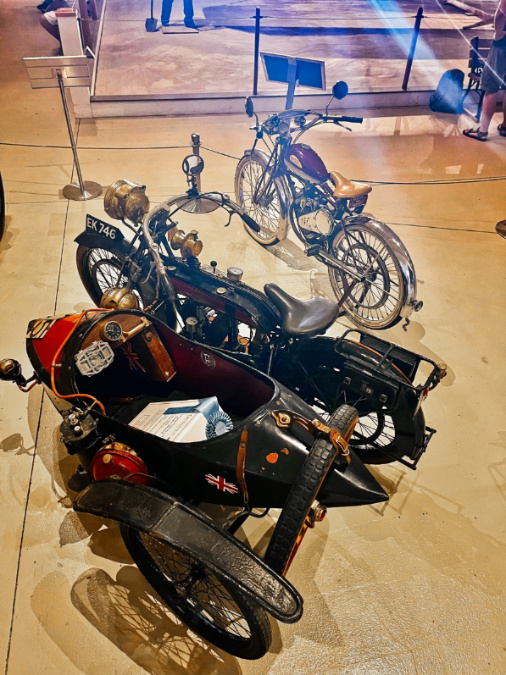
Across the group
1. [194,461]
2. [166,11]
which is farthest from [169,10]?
[194,461]

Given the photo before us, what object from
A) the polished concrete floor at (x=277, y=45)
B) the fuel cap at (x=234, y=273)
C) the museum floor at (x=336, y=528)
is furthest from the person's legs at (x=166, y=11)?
the fuel cap at (x=234, y=273)

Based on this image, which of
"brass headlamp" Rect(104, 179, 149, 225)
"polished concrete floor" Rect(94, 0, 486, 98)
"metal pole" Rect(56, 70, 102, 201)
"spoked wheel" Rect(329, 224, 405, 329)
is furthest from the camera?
"polished concrete floor" Rect(94, 0, 486, 98)

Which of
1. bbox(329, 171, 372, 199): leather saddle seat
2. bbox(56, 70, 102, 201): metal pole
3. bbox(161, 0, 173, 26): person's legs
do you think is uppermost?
bbox(161, 0, 173, 26): person's legs

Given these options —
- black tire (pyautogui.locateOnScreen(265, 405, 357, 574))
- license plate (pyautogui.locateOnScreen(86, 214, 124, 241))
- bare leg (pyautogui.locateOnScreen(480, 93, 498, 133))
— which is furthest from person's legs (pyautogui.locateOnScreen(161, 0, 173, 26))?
black tire (pyautogui.locateOnScreen(265, 405, 357, 574))

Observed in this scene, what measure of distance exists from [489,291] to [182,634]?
3.58 m

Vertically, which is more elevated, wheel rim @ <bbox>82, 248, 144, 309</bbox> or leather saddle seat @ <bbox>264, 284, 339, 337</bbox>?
leather saddle seat @ <bbox>264, 284, 339, 337</bbox>

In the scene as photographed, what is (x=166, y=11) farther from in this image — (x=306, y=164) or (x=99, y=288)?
(x=99, y=288)

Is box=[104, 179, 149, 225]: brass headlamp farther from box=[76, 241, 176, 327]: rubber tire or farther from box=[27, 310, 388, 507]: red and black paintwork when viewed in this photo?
box=[27, 310, 388, 507]: red and black paintwork

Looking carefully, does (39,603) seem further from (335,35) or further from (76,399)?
(335,35)

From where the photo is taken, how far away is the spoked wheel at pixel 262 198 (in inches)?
185

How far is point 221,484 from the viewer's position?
2.44m

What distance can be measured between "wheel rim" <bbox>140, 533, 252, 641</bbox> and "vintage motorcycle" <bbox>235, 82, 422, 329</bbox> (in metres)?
2.14

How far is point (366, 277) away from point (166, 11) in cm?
765

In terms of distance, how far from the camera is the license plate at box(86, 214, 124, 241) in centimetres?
370
